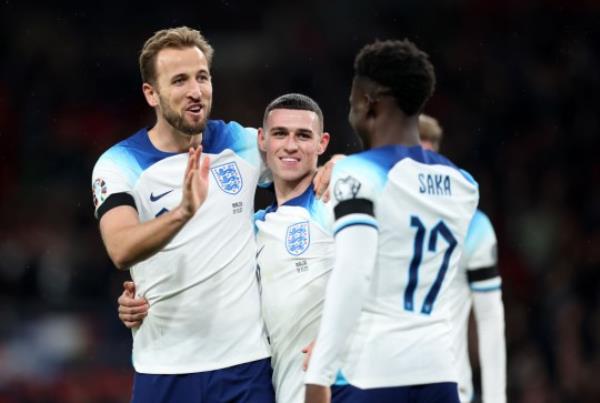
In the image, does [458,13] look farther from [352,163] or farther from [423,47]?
[352,163]

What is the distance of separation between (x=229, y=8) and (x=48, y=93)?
285cm

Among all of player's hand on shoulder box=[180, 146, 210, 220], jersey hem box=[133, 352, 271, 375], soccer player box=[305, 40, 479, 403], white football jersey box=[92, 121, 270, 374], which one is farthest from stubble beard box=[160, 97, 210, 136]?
soccer player box=[305, 40, 479, 403]

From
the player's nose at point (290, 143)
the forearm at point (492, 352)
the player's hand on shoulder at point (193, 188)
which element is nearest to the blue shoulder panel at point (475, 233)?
the forearm at point (492, 352)

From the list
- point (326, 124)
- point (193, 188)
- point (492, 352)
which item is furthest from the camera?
point (326, 124)

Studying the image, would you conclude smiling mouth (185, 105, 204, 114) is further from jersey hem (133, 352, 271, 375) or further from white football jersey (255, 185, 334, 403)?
jersey hem (133, 352, 271, 375)

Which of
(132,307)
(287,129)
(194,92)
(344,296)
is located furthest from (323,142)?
(344,296)

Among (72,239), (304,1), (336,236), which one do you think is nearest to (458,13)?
(304,1)

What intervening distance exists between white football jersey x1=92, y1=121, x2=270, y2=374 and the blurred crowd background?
562 centimetres

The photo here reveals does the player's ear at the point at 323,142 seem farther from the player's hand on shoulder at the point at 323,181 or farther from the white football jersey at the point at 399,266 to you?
the white football jersey at the point at 399,266

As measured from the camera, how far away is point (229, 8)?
14.9m

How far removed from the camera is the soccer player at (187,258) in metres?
4.67

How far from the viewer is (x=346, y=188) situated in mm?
3586

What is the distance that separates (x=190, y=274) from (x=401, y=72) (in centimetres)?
153

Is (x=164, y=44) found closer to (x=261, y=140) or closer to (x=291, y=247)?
(x=261, y=140)
